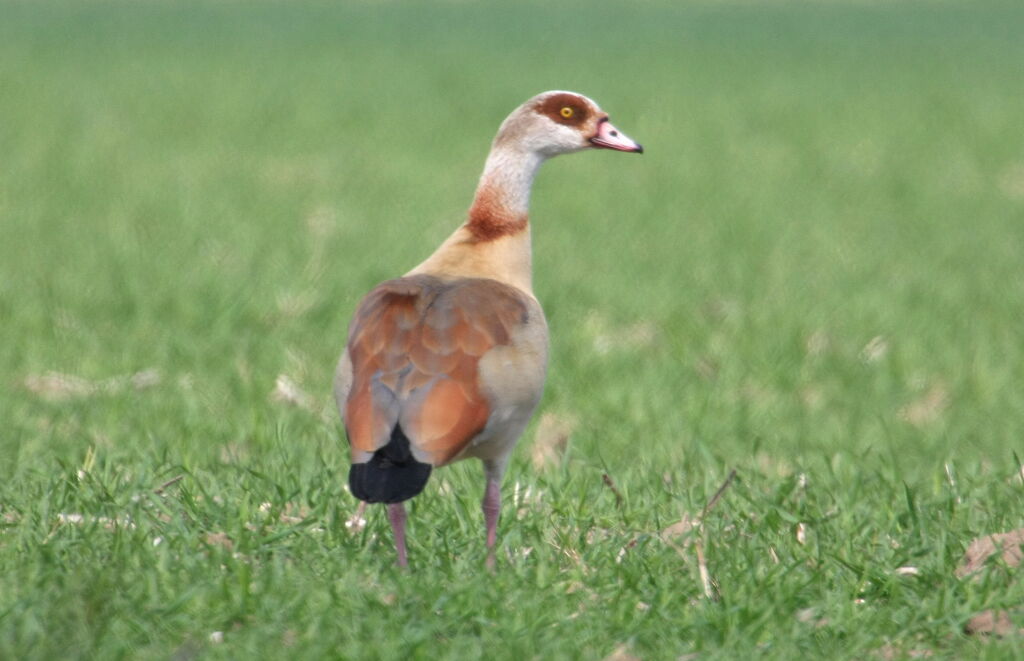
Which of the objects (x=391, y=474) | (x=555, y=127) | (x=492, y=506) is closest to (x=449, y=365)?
(x=391, y=474)

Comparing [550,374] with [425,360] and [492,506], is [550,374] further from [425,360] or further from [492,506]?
[425,360]

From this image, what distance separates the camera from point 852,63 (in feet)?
94.3

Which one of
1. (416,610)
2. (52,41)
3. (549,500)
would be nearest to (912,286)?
(549,500)

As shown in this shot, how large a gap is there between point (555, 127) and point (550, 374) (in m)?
2.98

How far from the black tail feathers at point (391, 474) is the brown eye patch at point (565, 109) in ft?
5.01

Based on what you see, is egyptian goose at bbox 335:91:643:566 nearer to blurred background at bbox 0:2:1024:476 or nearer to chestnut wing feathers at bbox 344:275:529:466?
chestnut wing feathers at bbox 344:275:529:466

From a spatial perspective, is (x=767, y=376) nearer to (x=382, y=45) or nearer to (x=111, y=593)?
(x=111, y=593)

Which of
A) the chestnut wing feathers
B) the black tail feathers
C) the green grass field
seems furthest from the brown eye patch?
the black tail feathers

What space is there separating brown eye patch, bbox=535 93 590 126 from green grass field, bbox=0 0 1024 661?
1.22 meters

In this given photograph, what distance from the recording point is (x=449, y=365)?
449 centimetres

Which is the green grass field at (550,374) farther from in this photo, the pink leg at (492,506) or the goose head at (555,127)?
the goose head at (555,127)

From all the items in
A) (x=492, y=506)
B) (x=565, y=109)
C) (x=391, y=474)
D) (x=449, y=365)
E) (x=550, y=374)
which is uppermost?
(x=565, y=109)

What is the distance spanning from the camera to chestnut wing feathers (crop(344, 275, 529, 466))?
14.1ft

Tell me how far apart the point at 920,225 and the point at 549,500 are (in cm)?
877
